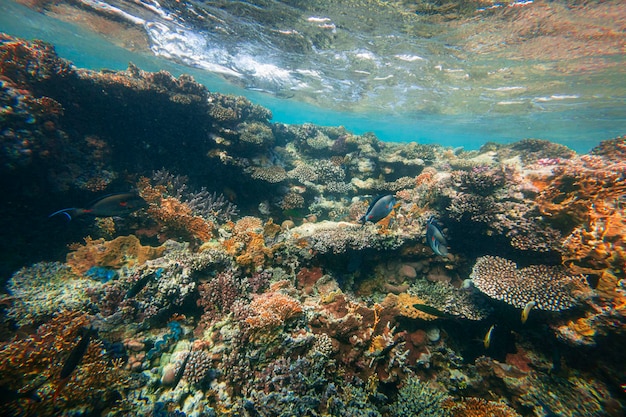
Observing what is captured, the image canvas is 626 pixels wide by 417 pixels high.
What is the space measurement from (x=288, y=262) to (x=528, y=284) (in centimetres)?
483

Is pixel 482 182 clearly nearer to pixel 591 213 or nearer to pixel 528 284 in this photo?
pixel 591 213

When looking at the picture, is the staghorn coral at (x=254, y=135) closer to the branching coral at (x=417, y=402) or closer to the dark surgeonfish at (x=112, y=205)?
the dark surgeonfish at (x=112, y=205)

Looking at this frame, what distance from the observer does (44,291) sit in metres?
4.88

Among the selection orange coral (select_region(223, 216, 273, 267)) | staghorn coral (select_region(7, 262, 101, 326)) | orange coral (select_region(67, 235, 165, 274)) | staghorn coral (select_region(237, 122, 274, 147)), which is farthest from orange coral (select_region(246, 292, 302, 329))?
staghorn coral (select_region(237, 122, 274, 147))

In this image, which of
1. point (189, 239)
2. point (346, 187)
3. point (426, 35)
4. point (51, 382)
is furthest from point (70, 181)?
point (426, 35)

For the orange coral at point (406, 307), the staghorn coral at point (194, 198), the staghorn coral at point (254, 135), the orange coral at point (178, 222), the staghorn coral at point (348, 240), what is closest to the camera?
the orange coral at point (406, 307)

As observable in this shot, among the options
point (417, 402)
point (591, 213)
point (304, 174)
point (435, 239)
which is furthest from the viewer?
point (304, 174)

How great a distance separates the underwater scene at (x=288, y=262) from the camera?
3.59 meters

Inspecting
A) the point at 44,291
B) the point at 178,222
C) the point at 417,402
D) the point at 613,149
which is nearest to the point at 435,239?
the point at 417,402

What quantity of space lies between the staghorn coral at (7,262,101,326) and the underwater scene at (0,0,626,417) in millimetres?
39

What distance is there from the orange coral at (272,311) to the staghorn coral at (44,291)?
3.31 meters

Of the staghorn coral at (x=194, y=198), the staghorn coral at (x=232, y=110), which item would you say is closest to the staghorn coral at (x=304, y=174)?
the staghorn coral at (x=194, y=198)

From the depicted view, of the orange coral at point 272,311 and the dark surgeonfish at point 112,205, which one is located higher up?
the dark surgeonfish at point 112,205

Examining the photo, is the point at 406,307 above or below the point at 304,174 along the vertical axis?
below
